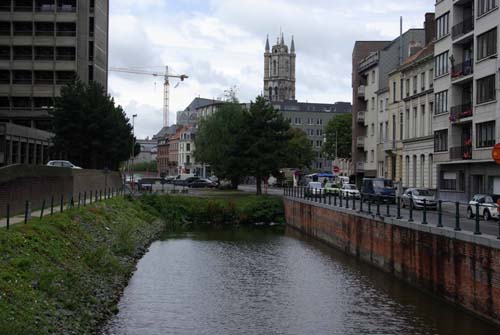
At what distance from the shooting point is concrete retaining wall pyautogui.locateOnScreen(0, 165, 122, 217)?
93.2ft

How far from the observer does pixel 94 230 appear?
35.0m

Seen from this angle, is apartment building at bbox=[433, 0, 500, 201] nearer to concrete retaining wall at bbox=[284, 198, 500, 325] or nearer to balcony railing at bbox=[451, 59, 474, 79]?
balcony railing at bbox=[451, 59, 474, 79]

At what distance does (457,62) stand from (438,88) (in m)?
3.82

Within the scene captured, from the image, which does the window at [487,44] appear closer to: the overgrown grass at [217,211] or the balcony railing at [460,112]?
the balcony railing at [460,112]

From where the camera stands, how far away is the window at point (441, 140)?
183 feet

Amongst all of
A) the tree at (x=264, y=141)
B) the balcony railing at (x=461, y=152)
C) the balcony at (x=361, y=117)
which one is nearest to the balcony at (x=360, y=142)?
the balcony at (x=361, y=117)

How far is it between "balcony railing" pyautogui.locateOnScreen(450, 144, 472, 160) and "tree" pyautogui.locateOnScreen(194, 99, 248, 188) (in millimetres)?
28304

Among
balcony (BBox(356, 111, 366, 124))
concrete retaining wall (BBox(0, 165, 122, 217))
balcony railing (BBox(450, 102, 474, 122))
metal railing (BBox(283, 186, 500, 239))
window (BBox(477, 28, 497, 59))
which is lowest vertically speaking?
metal railing (BBox(283, 186, 500, 239))

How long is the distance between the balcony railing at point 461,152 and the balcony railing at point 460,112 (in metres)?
2.03

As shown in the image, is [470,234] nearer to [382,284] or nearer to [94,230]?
[382,284]

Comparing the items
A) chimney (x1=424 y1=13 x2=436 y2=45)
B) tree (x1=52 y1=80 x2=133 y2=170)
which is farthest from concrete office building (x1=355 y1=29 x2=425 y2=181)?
tree (x1=52 y1=80 x2=133 y2=170)

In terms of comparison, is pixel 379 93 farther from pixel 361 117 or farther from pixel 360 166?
pixel 360 166

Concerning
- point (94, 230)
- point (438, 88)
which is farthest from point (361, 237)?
point (438, 88)

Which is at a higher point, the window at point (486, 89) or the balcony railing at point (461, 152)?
the window at point (486, 89)
